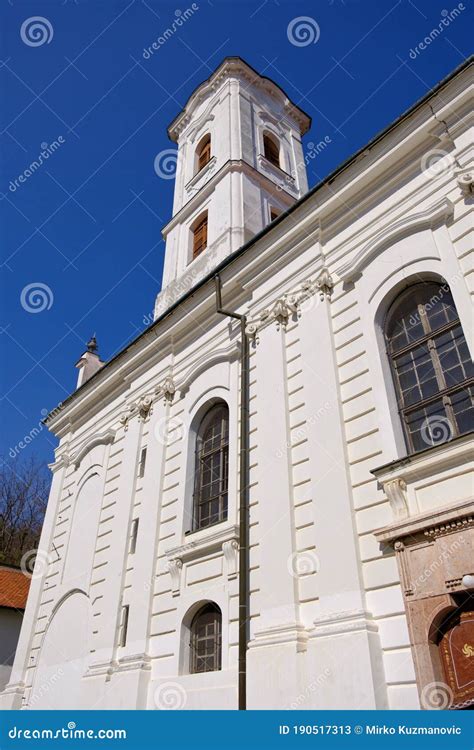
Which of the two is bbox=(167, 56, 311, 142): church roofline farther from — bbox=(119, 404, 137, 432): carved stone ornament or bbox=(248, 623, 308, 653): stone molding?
bbox=(248, 623, 308, 653): stone molding

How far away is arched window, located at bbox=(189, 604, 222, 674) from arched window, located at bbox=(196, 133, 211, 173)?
61.8 ft

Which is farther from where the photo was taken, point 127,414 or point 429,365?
point 127,414

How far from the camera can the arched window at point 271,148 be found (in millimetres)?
24222

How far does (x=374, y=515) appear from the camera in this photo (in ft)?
28.2

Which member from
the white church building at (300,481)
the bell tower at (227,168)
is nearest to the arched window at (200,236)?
the bell tower at (227,168)

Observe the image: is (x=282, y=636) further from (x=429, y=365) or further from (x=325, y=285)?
(x=325, y=285)

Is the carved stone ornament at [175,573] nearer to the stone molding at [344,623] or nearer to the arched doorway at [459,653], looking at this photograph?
the stone molding at [344,623]

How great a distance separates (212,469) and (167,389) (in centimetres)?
299

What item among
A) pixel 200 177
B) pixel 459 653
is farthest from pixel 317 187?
pixel 200 177

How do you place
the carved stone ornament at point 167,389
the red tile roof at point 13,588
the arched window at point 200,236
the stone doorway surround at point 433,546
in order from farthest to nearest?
1. the red tile roof at point 13,588
2. the arched window at point 200,236
3. the carved stone ornament at point 167,389
4. the stone doorway surround at point 433,546

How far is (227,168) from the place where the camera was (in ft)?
68.5

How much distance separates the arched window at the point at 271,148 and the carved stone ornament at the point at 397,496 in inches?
753

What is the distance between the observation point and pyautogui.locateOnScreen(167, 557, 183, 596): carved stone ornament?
453 inches
